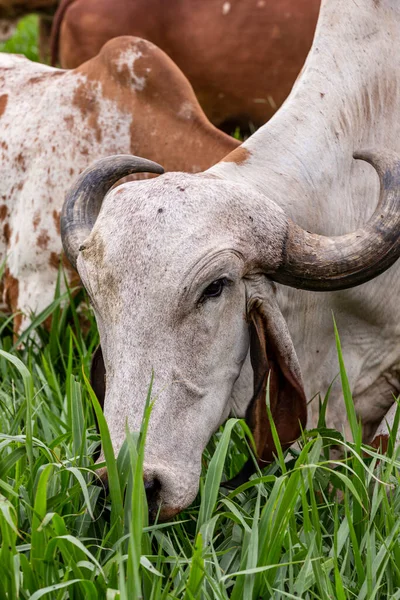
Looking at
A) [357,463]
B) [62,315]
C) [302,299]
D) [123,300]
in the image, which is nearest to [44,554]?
[123,300]

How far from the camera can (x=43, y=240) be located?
4312 millimetres

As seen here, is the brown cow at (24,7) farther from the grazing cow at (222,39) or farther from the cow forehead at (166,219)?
the cow forehead at (166,219)

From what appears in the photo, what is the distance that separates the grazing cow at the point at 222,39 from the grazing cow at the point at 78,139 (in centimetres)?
184

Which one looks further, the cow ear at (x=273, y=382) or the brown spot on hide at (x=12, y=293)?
the brown spot on hide at (x=12, y=293)

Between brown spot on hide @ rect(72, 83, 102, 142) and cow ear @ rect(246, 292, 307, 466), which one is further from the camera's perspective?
brown spot on hide @ rect(72, 83, 102, 142)

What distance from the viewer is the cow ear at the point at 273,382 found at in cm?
291

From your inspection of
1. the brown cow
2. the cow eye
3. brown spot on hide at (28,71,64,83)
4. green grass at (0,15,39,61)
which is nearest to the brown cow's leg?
the cow eye

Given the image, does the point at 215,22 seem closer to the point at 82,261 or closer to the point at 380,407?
the point at 380,407

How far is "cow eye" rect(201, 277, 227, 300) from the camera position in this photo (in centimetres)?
275

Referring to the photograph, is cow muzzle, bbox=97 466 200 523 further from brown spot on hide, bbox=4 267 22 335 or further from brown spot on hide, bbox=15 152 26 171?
brown spot on hide, bbox=15 152 26 171

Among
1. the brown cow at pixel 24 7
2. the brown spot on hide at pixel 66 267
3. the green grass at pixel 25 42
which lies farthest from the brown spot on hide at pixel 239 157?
the green grass at pixel 25 42

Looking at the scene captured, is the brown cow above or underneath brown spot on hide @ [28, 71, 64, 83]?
above

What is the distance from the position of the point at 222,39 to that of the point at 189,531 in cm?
405

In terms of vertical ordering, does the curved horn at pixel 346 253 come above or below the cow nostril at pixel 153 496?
above
